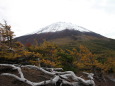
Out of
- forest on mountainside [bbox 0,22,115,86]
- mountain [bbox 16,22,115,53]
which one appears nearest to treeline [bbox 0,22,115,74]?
forest on mountainside [bbox 0,22,115,86]

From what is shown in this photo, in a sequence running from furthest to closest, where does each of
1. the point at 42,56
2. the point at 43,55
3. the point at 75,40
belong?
the point at 75,40 → the point at 43,55 → the point at 42,56

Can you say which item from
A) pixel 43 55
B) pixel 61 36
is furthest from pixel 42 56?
pixel 61 36

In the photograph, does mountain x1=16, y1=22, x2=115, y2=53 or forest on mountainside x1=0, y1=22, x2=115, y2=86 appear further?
mountain x1=16, y1=22, x2=115, y2=53

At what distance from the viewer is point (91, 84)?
15.7ft

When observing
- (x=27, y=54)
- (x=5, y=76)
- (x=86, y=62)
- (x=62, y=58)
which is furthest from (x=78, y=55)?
(x=5, y=76)

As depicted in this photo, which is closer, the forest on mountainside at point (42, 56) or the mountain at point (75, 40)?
the forest on mountainside at point (42, 56)

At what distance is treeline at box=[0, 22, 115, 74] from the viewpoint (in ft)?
23.2

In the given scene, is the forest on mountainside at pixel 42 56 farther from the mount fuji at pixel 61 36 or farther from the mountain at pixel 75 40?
the mount fuji at pixel 61 36

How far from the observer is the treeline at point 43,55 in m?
7.07

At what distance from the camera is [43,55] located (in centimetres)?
1370

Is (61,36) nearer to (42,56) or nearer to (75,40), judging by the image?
(75,40)

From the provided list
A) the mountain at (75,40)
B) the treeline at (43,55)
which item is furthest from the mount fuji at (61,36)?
the treeline at (43,55)

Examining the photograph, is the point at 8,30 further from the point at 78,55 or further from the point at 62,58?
the point at 78,55

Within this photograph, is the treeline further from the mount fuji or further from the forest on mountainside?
the mount fuji
